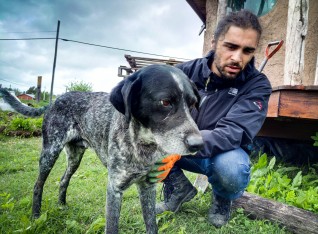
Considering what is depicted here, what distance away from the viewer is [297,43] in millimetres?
4398

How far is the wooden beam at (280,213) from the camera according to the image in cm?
259

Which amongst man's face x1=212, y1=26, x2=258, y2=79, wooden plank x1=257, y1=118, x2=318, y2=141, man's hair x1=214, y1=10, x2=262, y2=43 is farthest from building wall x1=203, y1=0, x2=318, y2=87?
man's face x1=212, y1=26, x2=258, y2=79

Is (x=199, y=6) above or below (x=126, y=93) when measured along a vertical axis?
above

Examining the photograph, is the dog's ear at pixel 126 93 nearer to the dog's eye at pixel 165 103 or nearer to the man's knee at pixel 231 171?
the dog's eye at pixel 165 103

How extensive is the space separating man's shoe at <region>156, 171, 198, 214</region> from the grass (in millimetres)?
113

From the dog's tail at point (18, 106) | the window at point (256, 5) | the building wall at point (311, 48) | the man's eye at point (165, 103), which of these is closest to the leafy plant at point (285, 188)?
the man's eye at point (165, 103)

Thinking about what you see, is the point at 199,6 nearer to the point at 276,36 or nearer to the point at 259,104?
the point at 276,36

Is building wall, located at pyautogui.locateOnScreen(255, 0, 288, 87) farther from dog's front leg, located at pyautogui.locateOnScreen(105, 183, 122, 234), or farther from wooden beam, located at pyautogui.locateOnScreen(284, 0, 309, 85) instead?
dog's front leg, located at pyautogui.locateOnScreen(105, 183, 122, 234)

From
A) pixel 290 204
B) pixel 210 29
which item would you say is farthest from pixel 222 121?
pixel 210 29

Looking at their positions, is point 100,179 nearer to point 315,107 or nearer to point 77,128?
point 77,128

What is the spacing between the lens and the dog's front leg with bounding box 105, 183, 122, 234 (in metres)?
2.31

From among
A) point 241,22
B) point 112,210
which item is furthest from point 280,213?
point 241,22

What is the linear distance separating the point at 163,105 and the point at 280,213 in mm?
1824

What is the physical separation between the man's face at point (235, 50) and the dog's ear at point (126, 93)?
105 cm
